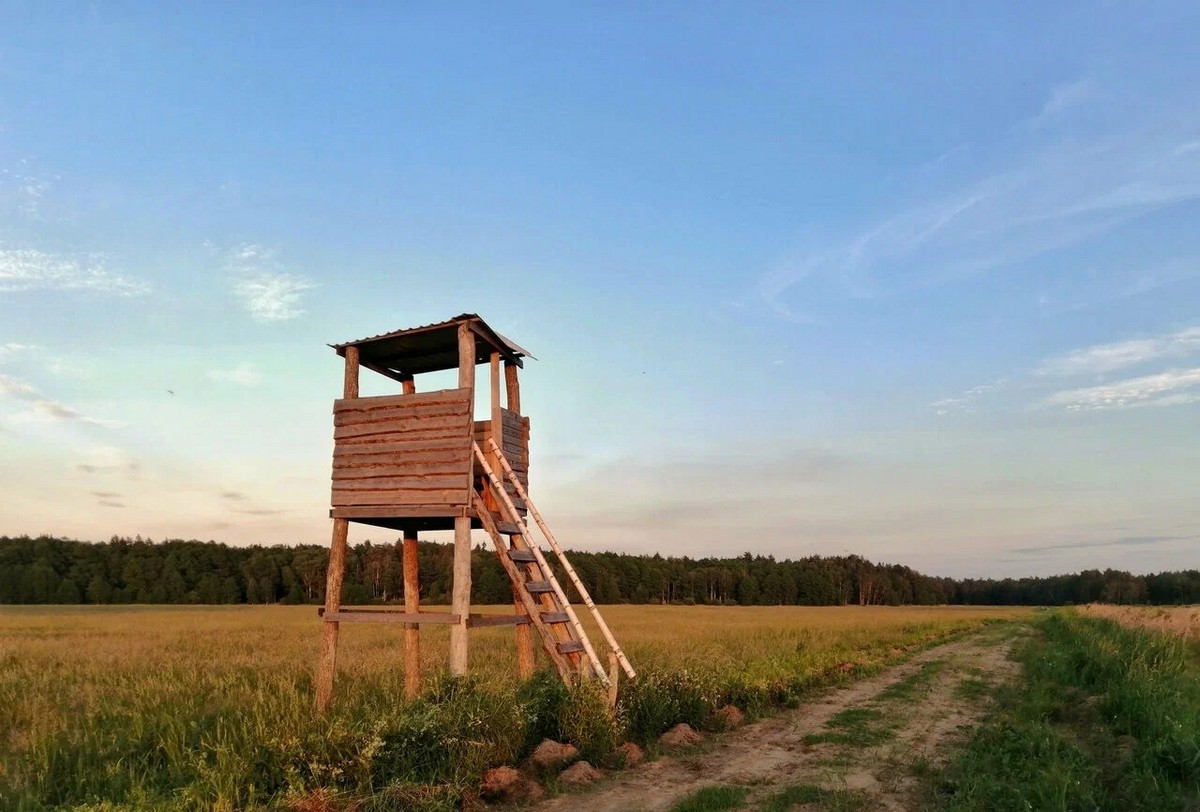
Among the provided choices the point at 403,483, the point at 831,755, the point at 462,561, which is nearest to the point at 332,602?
the point at 403,483

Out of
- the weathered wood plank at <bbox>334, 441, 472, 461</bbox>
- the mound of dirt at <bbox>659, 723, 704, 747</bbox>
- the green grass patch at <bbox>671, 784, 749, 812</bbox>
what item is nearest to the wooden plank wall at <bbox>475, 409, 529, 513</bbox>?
the weathered wood plank at <bbox>334, 441, 472, 461</bbox>

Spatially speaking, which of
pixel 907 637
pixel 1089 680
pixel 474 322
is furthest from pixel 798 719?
pixel 907 637

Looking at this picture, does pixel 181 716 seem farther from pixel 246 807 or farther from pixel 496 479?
pixel 496 479

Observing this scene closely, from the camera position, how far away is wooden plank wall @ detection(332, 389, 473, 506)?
12.7 metres

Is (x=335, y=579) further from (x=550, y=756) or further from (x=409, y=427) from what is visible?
(x=550, y=756)

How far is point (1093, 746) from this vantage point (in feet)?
33.0

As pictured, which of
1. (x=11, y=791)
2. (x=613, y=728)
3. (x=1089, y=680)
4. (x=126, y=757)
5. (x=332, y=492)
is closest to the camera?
(x=11, y=791)

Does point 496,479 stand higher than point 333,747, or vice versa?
point 496,479

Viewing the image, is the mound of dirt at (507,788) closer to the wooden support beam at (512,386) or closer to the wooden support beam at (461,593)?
the wooden support beam at (461,593)

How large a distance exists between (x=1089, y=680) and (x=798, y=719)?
7.21 meters

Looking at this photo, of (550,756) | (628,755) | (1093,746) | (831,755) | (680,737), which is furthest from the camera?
(680,737)

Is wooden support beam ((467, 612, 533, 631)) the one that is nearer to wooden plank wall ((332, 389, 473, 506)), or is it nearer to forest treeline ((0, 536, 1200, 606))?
wooden plank wall ((332, 389, 473, 506))

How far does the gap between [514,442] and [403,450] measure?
205 centimetres

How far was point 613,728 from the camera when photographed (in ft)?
32.5
